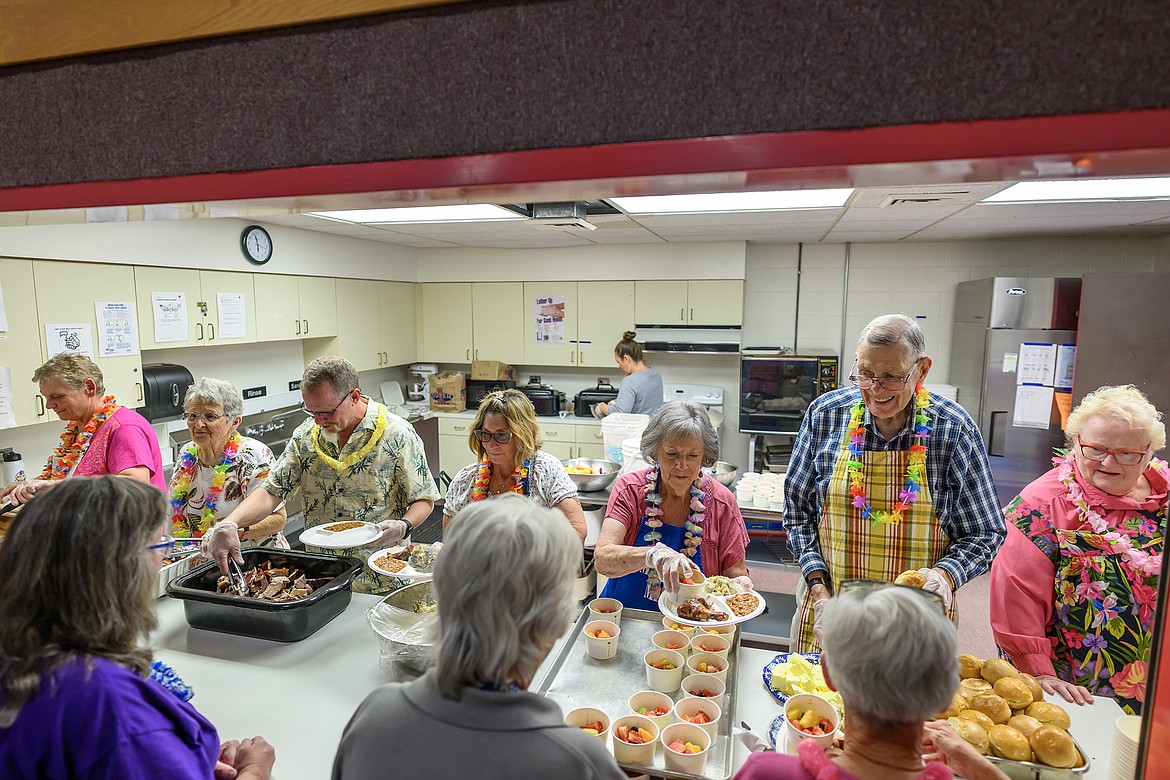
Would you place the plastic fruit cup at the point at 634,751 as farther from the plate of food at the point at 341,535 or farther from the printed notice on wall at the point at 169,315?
the printed notice on wall at the point at 169,315

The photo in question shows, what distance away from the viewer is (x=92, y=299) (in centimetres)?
356

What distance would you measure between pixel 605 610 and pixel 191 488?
192cm

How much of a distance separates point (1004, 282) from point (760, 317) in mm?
1995

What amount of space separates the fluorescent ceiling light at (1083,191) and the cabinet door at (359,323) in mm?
4667

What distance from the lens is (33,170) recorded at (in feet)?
3.05

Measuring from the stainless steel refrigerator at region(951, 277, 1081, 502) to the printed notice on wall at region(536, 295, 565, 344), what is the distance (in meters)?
3.48

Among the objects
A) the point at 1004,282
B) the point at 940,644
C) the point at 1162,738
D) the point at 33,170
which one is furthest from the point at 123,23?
the point at 1004,282

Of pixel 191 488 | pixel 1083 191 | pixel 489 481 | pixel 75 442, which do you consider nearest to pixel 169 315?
pixel 75 442

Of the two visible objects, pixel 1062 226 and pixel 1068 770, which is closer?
pixel 1068 770

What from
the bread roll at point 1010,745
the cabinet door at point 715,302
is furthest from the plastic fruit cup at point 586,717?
the cabinet door at point 715,302

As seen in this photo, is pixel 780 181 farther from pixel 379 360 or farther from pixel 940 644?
pixel 379 360

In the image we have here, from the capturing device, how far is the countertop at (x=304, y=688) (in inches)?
54.6

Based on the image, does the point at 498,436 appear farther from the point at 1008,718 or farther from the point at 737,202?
the point at 737,202

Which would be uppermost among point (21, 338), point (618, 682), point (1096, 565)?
point (21, 338)
